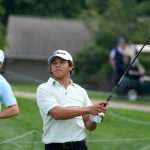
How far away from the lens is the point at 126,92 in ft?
79.1

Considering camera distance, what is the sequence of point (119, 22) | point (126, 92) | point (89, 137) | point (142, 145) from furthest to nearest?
point (119, 22) < point (126, 92) < point (89, 137) < point (142, 145)

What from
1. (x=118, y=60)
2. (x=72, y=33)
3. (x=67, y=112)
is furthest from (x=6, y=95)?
(x=72, y=33)

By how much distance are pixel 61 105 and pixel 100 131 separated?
7.71 metres

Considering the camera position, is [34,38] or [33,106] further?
[34,38]

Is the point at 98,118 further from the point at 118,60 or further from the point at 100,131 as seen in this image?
the point at 118,60

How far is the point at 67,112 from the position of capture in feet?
24.0

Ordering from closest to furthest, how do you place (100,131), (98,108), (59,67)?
(98,108) < (59,67) < (100,131)

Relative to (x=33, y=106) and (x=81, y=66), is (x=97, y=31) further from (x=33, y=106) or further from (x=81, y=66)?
(x=33, y=106)

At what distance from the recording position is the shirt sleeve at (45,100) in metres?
7.40

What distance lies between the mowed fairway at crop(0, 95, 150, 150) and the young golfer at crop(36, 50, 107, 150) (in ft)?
8.21

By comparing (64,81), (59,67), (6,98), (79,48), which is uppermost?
(59,67)

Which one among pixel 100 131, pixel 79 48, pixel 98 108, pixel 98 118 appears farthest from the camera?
pixel 79 48

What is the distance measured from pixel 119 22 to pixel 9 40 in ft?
43.1

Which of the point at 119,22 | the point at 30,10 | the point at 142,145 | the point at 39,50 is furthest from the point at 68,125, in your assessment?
the point at 30,10
